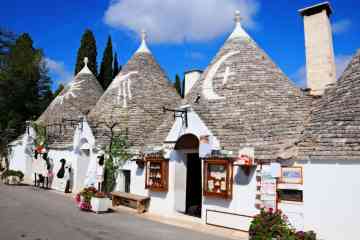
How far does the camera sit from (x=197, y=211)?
12.5 metres

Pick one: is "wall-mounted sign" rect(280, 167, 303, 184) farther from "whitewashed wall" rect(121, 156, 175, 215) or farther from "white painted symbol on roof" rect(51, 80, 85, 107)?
"white painted symbol on roof" rect(51, 80, 85, 107)

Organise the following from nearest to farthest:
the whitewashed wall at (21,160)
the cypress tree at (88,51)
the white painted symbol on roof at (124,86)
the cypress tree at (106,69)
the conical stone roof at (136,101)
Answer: the conical stone roof at (136,101) → the white painted symbol on roof at (124,86) → the whitewashed wall at (21,160) → the cypress tree at (88,51) → the cypress tree at (106,69)

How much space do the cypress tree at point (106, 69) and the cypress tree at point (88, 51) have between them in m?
0.88

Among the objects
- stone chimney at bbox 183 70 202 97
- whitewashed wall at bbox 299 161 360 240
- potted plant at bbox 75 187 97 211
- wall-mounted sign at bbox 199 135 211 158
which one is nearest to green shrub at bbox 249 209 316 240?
whitewashed wall at bbox 299 161 360 240

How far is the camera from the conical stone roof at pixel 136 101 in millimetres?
16469

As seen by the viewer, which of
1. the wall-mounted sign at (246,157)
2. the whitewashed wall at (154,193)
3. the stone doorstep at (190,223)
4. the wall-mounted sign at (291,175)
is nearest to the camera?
the wall-mounted sign at (291,175)

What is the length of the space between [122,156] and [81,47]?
26.6 meters

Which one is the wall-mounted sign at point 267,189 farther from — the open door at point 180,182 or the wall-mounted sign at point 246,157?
the open door at point 180,182

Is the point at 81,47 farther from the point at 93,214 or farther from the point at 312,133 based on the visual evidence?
the point at 312,133

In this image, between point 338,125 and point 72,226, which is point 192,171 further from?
point 338,125

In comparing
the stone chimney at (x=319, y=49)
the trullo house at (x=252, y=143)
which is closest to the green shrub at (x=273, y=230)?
the trullo house at (x=252, y=143)

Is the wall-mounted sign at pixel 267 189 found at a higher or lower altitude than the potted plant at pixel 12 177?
higher

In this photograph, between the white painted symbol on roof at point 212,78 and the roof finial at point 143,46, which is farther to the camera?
the roof finial at point 143,46

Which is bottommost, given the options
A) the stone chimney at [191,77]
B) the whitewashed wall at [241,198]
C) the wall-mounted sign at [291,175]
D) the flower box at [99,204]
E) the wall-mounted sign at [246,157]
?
the flower box at [99,204]
